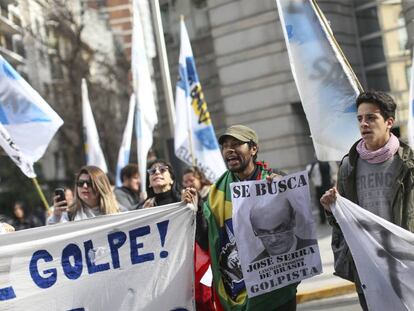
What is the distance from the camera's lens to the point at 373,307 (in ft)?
13.2

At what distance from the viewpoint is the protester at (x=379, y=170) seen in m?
3.89

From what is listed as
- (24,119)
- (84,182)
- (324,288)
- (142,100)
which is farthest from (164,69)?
(84,182)

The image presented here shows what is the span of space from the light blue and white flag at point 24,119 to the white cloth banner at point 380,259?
14.7 ft

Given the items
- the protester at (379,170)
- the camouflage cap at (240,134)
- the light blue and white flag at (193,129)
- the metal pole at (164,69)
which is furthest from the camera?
the metal pole at (164,69)

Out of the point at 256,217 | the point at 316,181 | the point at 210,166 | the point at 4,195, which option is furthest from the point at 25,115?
the point at 4,195

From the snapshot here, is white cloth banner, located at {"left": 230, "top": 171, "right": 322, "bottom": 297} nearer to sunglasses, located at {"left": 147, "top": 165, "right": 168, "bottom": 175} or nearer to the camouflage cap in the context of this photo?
the camouflage cap

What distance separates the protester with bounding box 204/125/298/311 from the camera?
4355 millimetres

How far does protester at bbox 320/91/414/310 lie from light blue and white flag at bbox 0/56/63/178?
4.43 m

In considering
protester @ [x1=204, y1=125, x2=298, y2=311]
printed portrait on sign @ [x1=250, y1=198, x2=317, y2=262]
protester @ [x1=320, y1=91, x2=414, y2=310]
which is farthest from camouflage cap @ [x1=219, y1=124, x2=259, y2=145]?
protester @ [x1=320, y1=91, x2=414, y2=310]

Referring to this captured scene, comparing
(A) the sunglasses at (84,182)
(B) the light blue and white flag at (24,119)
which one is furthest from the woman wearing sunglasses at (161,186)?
(B) the light blue and white flag at (24,119)

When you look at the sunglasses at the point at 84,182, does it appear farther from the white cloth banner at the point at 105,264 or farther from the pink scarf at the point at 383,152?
the pink scarf at the point at 383,152

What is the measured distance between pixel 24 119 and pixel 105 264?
145 inches

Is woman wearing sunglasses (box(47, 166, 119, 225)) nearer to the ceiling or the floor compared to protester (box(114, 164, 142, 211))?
nearer to the ceiling

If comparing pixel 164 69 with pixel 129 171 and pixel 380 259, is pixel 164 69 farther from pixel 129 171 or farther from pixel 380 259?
pixel 380 259
